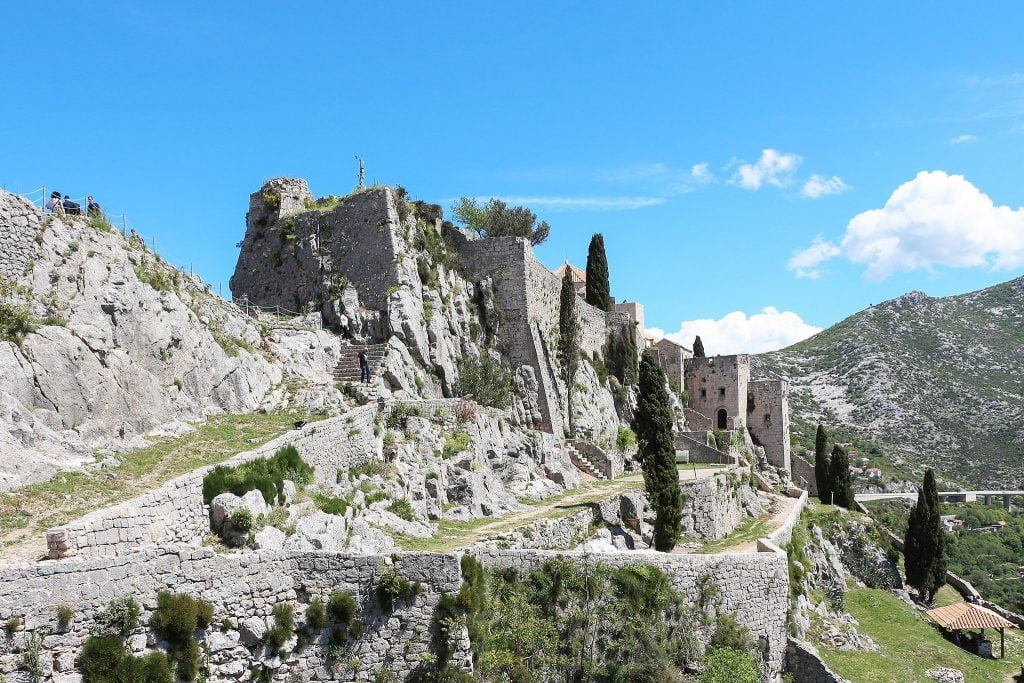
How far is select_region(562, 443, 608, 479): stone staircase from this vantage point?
36.8 m

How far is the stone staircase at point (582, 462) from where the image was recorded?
36.8 metres

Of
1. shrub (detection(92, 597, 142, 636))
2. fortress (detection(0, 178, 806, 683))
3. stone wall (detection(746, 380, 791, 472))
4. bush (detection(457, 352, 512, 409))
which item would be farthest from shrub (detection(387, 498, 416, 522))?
stone wall (detection(746, 380, 791, 472))

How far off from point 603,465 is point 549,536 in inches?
604

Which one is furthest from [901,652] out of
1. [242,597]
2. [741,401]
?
[741,401]

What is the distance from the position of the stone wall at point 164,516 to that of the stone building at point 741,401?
134 ft

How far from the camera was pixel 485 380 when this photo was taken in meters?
35.8

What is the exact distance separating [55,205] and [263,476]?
10.8m

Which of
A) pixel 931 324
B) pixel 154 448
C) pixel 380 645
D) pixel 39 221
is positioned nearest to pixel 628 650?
pixel 380 645

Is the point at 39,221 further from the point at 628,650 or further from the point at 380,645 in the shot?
the point at 628,650

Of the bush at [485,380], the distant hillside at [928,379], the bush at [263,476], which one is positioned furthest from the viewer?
the distant hillside at [928,379]

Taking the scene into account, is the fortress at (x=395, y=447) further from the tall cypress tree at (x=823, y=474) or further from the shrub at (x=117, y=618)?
the tall cypress tree at (x=823, y=474)

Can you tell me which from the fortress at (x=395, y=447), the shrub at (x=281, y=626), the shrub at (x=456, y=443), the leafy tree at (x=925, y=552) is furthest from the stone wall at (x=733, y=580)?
the leafy tree at (x=925, y=552)

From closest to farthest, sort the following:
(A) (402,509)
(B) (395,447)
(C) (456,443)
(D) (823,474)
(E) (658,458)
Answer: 1. (A) (402,509)
2. (B) (395,447)
3. (C) (456,443)
4. (E) (658,458)
5. (D) (823,474)

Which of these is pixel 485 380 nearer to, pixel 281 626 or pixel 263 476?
pixel 263 476
